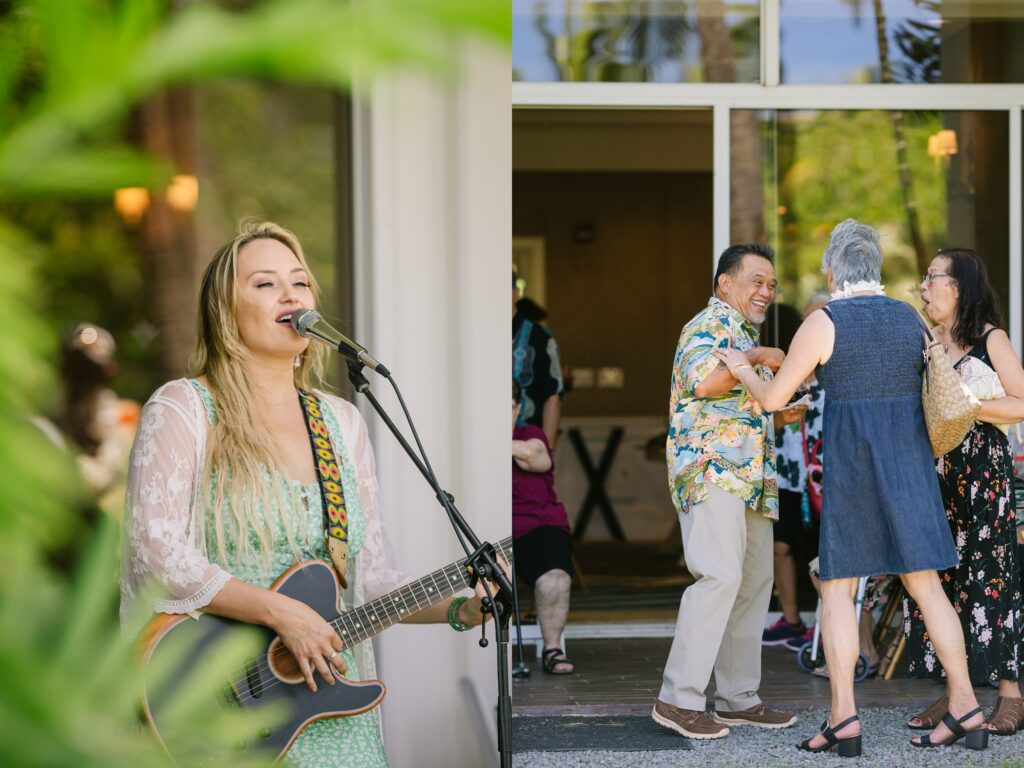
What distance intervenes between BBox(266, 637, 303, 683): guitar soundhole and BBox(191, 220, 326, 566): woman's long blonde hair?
163 mm

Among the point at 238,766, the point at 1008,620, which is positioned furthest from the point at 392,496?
the point at 238,766

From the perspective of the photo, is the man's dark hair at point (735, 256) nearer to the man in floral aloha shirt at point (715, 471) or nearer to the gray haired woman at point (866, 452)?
the man in floral aloha shirt at point (715, 471)

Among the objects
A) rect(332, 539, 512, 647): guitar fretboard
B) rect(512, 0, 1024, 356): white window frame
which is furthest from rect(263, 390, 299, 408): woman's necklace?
rect(512, 0, 1024, 356): white window frame

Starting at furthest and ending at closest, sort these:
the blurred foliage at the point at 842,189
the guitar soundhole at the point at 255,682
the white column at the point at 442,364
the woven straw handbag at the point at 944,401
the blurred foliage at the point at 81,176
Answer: the blurred foliage at the point at 842,189 < the woven straw handbag at the point at 944,401 < the white column at the point at 442,364 < the guitar soundhole at the point at 255,682 < the blurred foliage at the point at 81,176

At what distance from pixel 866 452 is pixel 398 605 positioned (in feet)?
5.74

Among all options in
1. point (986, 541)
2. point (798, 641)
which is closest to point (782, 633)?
point (798, 641)

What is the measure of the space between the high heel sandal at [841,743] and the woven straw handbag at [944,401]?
35.2 inches

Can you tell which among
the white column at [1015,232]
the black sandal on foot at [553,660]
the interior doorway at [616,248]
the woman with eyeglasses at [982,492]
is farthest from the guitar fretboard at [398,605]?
the interior doorway at [616,248]

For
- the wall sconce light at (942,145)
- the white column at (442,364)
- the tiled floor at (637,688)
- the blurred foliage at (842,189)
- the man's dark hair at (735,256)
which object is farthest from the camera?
the wall sconce light at (942,145)

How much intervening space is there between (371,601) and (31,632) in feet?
6.87

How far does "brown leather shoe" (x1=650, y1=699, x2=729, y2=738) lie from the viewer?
12.7 feet

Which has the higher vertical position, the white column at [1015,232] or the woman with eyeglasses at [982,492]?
the white column at [1015,232]

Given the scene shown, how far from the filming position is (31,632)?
1.02ft

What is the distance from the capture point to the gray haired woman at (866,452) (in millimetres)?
3520
